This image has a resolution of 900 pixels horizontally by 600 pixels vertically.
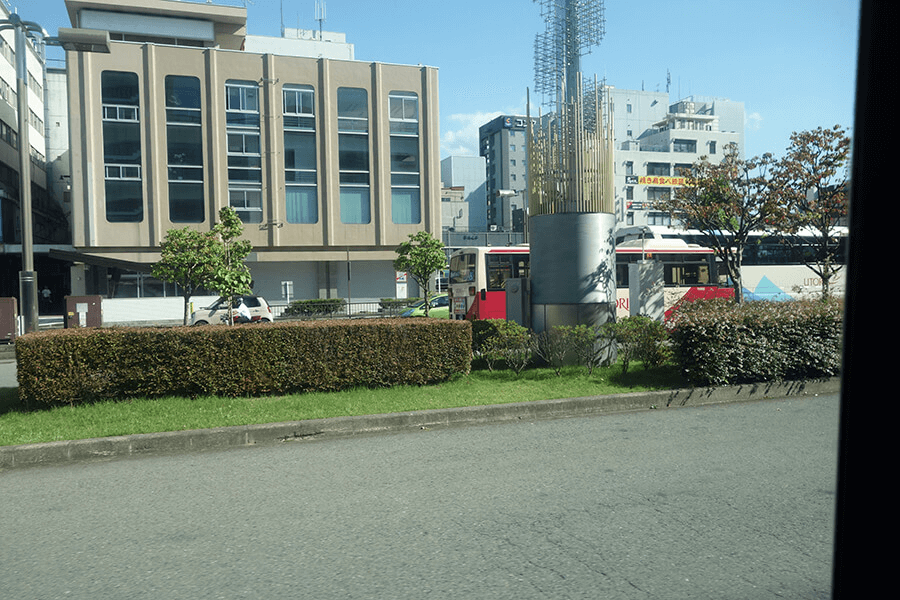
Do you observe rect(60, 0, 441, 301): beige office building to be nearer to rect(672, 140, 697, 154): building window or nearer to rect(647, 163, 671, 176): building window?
rect(647, 163, 671, 176): building window

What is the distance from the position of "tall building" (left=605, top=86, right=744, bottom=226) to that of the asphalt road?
64467 millimetres

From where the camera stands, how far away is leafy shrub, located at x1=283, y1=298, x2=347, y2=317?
37.0 metres

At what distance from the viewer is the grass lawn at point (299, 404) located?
7.66 m

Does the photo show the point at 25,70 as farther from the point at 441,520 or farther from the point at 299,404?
the point at 441,520

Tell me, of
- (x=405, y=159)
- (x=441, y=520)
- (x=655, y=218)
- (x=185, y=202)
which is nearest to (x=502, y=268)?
(x=441, y=520)

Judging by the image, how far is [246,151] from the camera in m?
40.8

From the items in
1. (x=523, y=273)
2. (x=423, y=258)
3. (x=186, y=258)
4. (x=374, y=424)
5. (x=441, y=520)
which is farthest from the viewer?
(x=423, y=258)

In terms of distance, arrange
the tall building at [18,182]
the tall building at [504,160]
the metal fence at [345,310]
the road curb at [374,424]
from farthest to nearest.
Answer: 1. the tall building at [504,160]
2. the tall building at [18,182]
3. the metal fence at [345,310]
4. the road curb at [374,424]

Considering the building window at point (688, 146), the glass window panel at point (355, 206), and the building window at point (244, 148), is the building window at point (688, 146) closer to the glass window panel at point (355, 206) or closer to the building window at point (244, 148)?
the glass window panel at point (355, 206)

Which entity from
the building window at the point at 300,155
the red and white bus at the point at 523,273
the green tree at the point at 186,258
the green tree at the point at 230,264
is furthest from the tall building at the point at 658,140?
the green tree at the point at 230,264

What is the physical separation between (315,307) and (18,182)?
23.2 metres

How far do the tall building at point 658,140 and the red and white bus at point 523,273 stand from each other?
142 feet

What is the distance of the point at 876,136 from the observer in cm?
172

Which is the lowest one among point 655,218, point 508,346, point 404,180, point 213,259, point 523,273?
point 508,346
